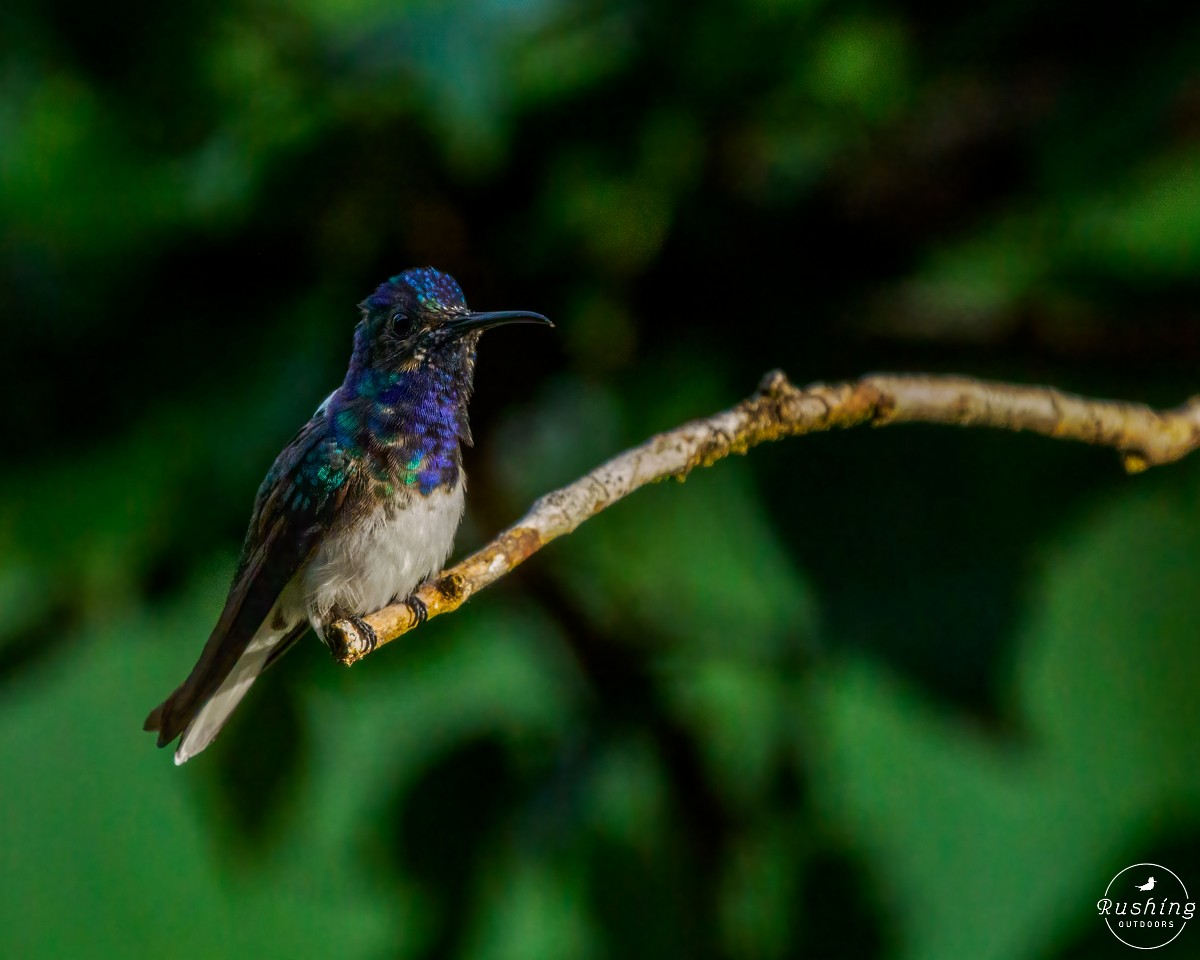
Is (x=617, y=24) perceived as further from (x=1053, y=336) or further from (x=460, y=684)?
(x=460, y=684)

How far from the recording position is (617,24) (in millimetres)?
878

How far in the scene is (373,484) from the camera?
0.45m

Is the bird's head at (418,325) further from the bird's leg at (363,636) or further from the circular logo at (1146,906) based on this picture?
the circular logo at (1146,906)

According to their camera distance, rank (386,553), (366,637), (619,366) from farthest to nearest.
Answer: (619,366) < (386,553) < (366,637)

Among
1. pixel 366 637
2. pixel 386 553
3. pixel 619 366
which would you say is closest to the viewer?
pixel 366 637

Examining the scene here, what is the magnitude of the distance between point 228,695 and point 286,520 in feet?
0.22

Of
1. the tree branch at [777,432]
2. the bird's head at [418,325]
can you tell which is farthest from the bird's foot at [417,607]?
the bird's head at [418,325]

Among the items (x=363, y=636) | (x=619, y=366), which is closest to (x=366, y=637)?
(x=363, y=636)

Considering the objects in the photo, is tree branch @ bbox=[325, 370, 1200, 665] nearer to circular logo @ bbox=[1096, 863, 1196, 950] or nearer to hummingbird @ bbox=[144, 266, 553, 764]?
hummingbird @ bbox=[144, 266, 553, 764]

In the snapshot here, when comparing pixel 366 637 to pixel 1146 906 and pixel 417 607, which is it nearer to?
pixel 417 607

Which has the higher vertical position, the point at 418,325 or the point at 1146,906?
the point at 418,325

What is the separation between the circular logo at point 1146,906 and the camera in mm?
978

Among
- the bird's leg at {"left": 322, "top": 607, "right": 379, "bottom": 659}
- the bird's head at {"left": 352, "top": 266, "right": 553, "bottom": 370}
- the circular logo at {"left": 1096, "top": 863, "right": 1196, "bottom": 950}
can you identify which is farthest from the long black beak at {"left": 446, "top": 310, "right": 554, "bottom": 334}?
the circular logo at {"left": 1096, "top": 863, "right": 1196, "bottom": 950}

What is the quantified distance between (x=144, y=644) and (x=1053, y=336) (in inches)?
30.8
